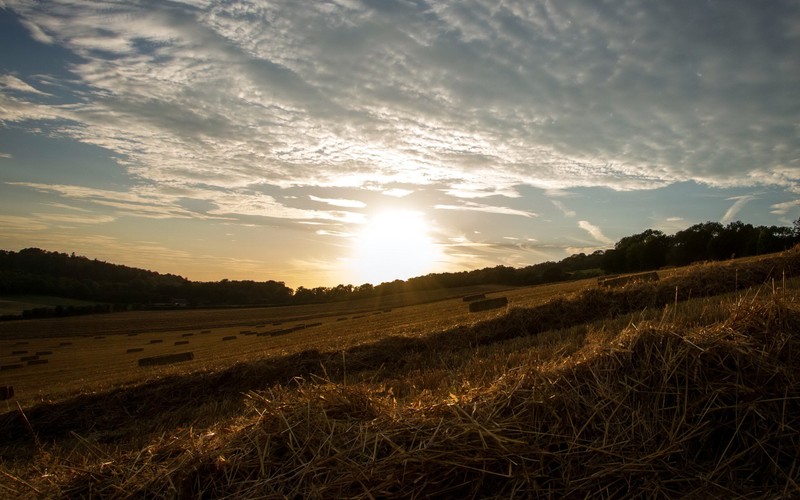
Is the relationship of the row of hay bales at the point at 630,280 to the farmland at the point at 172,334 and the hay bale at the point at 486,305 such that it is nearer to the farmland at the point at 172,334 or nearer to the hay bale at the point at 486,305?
the farmland at the point at 172,334

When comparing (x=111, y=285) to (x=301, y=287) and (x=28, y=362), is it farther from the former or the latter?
(x=28, y=362)

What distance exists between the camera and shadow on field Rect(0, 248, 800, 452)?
27.9 ft

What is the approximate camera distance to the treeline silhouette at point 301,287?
2748 inches

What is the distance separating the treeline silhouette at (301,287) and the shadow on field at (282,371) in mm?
56924

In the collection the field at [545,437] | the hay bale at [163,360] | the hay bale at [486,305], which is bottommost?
the hay bale at [163,360]

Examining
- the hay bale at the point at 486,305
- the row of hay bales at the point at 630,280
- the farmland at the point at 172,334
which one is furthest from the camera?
the hay bale at the point at 486,305

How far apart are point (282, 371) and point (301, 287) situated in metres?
104

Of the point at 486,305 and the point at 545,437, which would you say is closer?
the point at 545,437

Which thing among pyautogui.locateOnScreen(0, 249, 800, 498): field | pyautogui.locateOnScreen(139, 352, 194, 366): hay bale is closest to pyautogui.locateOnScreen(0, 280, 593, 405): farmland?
pyautogui.locateOnScreen(139, 352, 194, 366): hay bale

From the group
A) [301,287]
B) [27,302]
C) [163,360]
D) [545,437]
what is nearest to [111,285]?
[27,302]

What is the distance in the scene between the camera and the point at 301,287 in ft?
367

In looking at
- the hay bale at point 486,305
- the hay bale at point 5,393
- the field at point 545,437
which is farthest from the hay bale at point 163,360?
the field at point 545,437

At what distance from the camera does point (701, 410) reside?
282 cm

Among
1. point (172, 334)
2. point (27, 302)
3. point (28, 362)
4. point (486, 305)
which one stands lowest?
point (172, 334)
